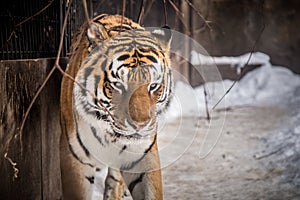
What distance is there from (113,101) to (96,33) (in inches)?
6.2

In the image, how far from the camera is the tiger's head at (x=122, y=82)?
37.2 inches

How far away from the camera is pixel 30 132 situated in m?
1.03

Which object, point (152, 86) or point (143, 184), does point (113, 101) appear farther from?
point (143, 184)

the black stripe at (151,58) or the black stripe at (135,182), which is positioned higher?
the black stripe at (151,58)

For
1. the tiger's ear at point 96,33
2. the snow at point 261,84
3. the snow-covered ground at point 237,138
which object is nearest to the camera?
the tiger's ear at point 96,33

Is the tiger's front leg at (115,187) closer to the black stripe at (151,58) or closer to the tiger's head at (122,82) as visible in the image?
the tiger's head at (122,82)

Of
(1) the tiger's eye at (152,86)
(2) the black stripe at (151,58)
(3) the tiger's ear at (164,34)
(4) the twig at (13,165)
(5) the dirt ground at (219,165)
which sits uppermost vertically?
(3) the tiger's ear at (164,34)

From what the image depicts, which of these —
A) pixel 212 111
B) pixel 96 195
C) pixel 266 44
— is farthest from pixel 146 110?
pixel 266 44

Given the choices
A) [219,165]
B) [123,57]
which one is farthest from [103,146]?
[219,165]

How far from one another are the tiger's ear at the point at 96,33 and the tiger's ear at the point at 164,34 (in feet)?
0.38

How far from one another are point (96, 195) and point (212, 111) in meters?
0.44

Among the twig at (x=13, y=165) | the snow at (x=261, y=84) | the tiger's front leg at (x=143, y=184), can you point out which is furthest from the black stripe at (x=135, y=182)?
the snow at (x=261, y=84)

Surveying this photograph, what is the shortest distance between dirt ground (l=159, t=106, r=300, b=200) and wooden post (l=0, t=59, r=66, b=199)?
0.27m

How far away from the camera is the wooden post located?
3.21ft
